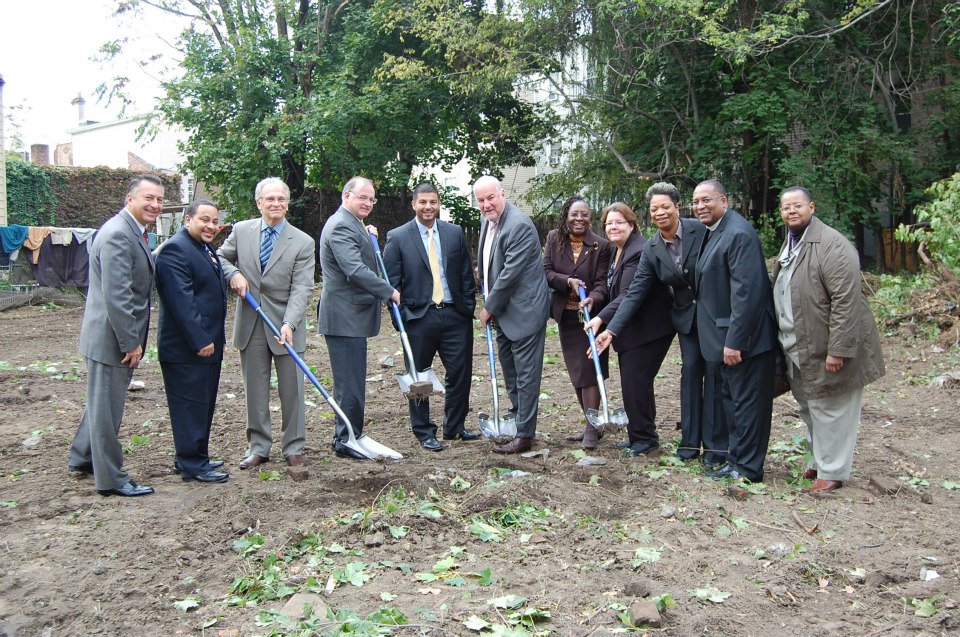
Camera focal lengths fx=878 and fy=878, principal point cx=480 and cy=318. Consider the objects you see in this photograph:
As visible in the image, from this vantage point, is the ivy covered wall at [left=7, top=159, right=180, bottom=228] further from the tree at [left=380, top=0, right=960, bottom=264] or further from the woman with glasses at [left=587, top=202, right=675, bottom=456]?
the woman with glasses at [left=587, top=202, right=675, bottom=456]

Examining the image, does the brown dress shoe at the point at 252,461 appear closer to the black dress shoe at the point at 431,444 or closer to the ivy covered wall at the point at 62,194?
the black dress shoe at the point at 431,444

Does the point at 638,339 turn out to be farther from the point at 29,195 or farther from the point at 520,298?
the point at 29,195

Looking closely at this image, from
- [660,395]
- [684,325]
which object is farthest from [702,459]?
[660,395]

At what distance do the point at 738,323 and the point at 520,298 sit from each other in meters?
1.73

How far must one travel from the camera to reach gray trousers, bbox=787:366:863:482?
5629mm

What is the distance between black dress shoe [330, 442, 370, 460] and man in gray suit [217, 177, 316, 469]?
335mm

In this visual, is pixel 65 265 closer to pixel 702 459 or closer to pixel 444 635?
pixel 702 459

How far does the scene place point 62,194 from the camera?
94.1 feet

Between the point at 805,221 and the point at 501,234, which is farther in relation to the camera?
the point at 501,234

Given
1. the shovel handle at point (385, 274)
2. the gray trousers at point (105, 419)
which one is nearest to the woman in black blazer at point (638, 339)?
the shovel handle at point (385, 274)

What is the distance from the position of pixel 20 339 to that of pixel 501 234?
34.4 feet

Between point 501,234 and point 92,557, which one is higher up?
point 501,234

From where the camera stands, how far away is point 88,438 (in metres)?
6.05

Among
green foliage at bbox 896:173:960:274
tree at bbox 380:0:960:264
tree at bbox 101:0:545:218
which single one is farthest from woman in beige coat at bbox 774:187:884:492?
tree at bbox 101:0:545:218
